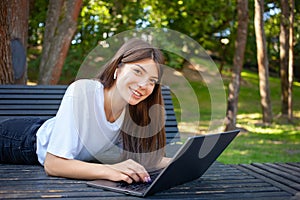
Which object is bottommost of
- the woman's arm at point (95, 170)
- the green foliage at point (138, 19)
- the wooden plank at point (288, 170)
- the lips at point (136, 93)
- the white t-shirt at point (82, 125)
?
the wooden plank at point (288, 170)

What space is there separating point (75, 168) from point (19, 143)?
30.7 inches

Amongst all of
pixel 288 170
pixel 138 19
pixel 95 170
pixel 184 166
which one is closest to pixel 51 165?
pixel 95 170

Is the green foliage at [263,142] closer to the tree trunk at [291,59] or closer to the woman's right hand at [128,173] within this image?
the tree trunk at [291,59]

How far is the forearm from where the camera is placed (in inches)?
88.2

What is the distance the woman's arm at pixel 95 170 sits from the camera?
2188 millimetres

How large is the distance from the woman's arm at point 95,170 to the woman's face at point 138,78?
0.34 meters

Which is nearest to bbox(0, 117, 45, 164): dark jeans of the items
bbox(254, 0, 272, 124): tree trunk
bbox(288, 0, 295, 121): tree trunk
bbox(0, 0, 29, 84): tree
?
bbox(0, 0, 29, 84): tree

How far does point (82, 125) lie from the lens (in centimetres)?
234

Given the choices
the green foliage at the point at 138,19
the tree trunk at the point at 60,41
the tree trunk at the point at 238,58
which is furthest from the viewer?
the green foliage at the point at 138,19

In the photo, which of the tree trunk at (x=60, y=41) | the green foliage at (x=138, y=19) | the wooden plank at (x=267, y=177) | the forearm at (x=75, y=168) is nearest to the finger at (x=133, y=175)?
the forearm at (x=75, y=168)

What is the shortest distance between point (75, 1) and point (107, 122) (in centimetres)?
402

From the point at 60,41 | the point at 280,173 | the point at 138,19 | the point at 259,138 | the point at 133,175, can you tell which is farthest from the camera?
the point at 138,19

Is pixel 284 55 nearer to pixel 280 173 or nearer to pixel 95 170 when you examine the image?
pixel 280 173

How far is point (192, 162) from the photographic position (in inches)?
83.6
